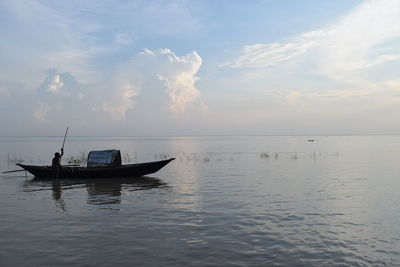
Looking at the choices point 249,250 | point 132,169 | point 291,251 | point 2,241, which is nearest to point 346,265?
point 291,251

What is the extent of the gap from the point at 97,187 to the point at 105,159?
4567 millimetres

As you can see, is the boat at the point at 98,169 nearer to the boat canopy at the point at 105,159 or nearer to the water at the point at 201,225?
the boat canopy at the point at 105,159

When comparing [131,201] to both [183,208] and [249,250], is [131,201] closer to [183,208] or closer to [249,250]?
[183,208]

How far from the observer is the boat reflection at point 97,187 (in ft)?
59.0

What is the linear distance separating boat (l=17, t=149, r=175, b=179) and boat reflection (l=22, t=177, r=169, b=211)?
40 centimetres

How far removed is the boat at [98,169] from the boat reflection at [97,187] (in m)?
0.40

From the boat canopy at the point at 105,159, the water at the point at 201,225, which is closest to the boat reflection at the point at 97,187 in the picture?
the water at the point at 201,225

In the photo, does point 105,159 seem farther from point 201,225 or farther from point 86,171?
point 201,225

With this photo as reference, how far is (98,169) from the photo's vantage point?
25.2 m

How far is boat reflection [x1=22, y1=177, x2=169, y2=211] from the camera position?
18.0 metres

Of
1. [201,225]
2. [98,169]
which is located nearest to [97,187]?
[98,169]

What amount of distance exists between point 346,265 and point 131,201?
11.2m

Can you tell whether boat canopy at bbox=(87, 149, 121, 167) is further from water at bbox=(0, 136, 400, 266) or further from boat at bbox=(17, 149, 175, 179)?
water at bbox=(0, 136, 400, 266)

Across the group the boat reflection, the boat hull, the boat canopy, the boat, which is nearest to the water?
the boat reflection
